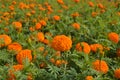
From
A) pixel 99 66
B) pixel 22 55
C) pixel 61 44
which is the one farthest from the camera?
pixel 22 55

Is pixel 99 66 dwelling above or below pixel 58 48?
below

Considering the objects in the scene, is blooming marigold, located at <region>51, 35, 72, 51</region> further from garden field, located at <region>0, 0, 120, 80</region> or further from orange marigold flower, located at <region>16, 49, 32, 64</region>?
orange marigold flower, located at <region>16, 49, 32, 64</region>

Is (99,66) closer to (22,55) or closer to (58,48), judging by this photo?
(58,48)

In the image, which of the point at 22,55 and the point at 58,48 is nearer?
the point at 58,48

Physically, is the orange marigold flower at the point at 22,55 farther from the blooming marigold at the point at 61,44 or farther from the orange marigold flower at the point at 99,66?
the orange marigold flower at the point at 99,66

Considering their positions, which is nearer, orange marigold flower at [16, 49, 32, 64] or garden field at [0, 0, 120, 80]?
garden field at [0, 0, 120, 80]

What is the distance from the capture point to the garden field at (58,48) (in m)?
3.32

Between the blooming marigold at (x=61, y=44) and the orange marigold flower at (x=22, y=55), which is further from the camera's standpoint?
the orange marigold flower at (x=22, y=55)

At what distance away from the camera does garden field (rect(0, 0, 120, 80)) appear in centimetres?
332

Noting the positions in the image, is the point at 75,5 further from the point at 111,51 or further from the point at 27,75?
the point at 27,75

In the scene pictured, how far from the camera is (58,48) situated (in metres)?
3.33

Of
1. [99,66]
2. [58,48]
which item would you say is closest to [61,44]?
[58,48]

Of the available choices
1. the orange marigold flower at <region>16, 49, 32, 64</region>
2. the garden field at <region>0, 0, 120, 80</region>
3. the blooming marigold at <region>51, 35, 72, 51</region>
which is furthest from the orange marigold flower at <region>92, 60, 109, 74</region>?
the orange marigold flower at <region>16, 49, 32, 64</region>

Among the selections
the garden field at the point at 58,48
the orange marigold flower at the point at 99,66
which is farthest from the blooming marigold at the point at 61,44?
the orange marigold flower at the point at 99,66
